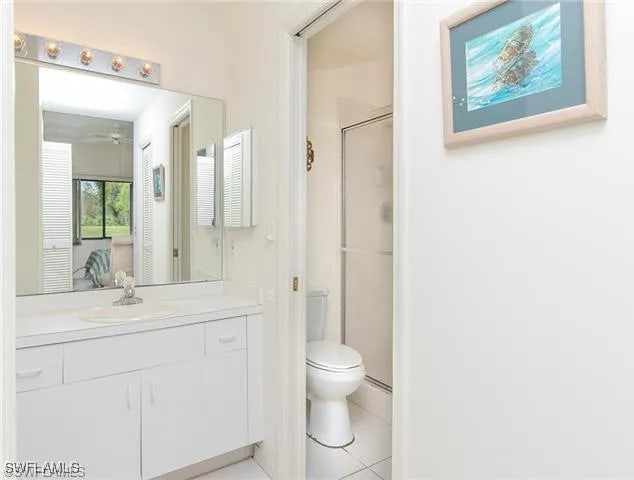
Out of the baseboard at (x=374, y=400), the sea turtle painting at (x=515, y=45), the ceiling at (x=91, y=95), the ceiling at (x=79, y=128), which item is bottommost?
the baseboard at (x=374, y=400)

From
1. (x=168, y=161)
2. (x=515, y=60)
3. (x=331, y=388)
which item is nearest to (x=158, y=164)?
(x=168, y=161)

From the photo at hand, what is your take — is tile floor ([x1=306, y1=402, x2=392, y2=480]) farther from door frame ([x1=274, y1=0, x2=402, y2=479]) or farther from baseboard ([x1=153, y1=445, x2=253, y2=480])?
baseboard ([x1=153, y1=445, x2=253, y2=480])

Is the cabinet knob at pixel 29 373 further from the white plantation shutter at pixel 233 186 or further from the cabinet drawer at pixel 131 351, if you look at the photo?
the white plantation shutter at pixel 233 186

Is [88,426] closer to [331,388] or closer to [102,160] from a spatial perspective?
[331,388]

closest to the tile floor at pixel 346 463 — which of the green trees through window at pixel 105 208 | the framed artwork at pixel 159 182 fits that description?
the green trees through window at pixel 105 208

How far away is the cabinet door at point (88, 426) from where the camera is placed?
158cm

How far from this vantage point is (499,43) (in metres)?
0.99

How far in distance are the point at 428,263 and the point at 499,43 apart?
0.61m

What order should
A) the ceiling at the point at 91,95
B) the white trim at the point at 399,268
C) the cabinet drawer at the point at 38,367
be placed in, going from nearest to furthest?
1. the white trim at the point at 399,268
2. the cabinet drawer at the point at 38,367
3. the ceiling at the point at 91,95

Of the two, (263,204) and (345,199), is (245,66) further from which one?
(345,199)

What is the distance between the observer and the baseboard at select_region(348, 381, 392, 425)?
2631mm

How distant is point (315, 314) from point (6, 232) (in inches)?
88.8

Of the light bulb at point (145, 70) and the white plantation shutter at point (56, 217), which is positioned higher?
the light bulb at point (145, 70)

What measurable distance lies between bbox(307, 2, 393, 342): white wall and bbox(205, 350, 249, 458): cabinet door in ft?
2.94
